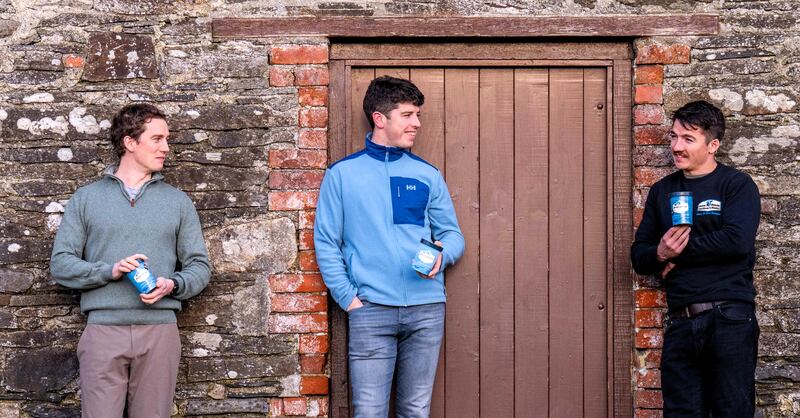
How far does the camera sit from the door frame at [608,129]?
4309 mm

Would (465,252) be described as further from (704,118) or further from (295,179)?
(704,118)

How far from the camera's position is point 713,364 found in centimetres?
376

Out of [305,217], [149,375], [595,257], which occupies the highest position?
[305,217]

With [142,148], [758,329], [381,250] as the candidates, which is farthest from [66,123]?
[758,329]

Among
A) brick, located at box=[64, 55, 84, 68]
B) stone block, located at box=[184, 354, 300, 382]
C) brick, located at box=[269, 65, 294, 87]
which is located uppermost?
brick, located at box=[64, 55, 84, 68]

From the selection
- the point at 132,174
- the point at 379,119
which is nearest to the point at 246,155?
the point at 132,174

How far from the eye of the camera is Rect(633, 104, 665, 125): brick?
4.23 metres

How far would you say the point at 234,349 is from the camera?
4191 mm

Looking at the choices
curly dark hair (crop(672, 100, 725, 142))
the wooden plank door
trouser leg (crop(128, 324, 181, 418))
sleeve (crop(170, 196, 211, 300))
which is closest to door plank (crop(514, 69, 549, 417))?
the wooden plank door

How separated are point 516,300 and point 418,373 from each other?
2.28 feet

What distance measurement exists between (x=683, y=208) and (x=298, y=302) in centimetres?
181

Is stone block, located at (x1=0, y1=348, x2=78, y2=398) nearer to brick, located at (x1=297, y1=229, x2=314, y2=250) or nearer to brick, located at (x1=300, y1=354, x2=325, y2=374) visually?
brick, located at (x1=300, y1=354, x2=325, y2=374)

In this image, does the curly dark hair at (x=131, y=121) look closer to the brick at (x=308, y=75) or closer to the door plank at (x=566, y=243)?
the brick at (x=308, y=75)

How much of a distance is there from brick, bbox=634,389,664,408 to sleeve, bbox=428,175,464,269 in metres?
1.11
